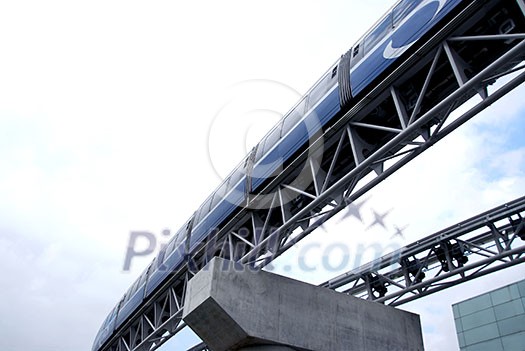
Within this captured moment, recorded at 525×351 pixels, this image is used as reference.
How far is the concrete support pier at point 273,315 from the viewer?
1072 cm

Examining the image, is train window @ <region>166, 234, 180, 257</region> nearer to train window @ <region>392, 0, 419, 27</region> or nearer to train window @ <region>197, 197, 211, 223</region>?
train window @ <region>197, 197, 211, 223</region>

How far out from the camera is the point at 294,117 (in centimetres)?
1159

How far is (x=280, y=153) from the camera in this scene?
37.3 ft

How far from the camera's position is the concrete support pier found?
10719 millimetres

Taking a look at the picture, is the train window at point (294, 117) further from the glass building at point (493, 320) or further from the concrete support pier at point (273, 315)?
the glass building at point (493, 320)

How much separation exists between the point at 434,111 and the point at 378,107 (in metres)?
2.06

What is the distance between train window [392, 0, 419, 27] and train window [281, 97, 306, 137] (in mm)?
3021

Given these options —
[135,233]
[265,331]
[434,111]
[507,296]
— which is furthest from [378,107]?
[507,296]

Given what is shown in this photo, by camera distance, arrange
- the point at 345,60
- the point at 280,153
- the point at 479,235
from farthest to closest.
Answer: the point at 479,235, the point at 280,153, the point at 345,60

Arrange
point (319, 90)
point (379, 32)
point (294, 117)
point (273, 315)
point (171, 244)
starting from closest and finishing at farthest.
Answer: point (379, 32), point (319, 90), point (273, 315), point (294, 117), point (171, 244)

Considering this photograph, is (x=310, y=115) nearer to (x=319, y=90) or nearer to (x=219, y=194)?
(x=319, y=90)

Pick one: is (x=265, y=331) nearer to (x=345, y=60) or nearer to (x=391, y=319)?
(x=391, y=319)

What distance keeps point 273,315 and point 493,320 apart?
1905 cm

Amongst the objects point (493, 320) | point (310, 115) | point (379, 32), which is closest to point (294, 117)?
point (310, 115)
